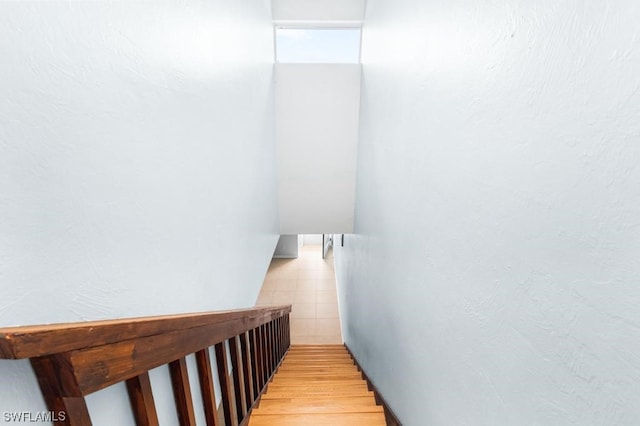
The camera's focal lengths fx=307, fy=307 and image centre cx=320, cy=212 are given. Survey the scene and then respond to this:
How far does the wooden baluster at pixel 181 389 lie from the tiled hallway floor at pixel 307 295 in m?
3.86

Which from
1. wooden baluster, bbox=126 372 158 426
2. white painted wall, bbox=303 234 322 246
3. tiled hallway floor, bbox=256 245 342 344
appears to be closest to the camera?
wooden baluster, bbox=126 372 158 426

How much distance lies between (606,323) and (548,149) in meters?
0.32

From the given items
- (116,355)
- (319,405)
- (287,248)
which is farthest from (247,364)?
(287,248)

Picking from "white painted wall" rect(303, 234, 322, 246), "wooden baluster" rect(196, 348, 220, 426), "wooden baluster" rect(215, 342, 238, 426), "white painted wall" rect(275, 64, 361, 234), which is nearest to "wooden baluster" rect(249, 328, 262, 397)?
"wooden baluster" rect(215, 342, 238, 426)

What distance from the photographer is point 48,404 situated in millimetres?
517

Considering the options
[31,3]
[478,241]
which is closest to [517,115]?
[478,241]

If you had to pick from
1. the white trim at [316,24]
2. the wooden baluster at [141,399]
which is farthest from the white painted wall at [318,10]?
the wooden baluster at [141,399]

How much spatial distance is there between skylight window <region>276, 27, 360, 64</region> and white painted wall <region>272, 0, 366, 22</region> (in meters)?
0.15

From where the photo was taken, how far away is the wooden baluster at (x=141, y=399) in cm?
72

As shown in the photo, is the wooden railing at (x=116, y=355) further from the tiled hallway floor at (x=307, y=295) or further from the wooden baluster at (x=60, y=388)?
the tiled hallway floor at (x=307, y=295)

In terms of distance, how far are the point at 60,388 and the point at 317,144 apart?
3.67 meters

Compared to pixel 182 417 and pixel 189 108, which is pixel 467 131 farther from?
pixel 182 417

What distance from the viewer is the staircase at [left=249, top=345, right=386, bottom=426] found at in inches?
63.1

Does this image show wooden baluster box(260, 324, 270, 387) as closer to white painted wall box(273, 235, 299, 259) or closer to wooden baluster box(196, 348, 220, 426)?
wooden baluster box(196, 348, 220, 426)
